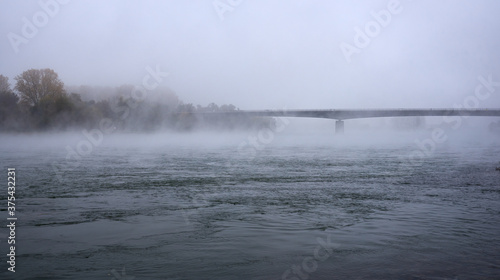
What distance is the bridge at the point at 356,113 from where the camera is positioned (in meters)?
131

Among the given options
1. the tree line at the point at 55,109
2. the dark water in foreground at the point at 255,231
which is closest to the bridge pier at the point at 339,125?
the tree line at the point at 55,109

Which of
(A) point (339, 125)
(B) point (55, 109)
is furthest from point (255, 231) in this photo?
(A) point (339, 125)

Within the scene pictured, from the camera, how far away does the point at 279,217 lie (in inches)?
471

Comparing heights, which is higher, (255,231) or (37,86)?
(37,86)

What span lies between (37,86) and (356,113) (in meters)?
100

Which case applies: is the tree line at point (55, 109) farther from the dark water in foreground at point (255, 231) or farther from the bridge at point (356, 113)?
the dark water in foreground at point (255, 231)

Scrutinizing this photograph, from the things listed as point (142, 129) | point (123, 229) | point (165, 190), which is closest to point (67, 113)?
point (142, 129)

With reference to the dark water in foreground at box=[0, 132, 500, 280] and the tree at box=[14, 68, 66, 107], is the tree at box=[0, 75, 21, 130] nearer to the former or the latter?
the tree at box=[14, 68, 66, 107]

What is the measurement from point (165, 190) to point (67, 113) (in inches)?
3701

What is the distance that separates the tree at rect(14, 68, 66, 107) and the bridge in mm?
50726

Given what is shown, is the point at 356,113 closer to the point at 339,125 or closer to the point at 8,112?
the point at 339,125

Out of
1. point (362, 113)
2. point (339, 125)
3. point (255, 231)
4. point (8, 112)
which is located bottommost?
point (255, 231)

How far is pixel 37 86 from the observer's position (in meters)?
105

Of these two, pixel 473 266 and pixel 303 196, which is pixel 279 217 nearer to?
pixel 303 196
